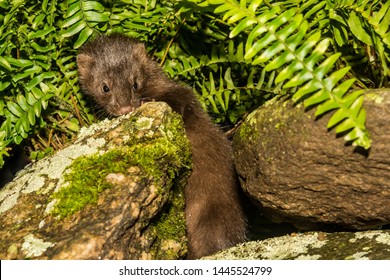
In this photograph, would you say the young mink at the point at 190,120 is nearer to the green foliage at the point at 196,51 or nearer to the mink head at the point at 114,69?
the mink head at the point at 114,69

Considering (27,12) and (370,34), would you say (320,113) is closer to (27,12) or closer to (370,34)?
(370,34)

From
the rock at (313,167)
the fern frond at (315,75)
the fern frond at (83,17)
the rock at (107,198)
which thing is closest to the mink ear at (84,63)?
the fern frond at (83,17)

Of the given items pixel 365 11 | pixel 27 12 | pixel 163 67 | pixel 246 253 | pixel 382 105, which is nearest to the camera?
pixel 382 105

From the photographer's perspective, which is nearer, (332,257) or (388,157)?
(388,157)

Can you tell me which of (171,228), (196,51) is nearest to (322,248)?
(171,228)

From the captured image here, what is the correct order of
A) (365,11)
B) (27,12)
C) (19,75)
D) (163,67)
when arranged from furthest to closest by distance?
(163,67) → (27,12) → (19,75) → (365,11)

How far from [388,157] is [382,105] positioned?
347 mm

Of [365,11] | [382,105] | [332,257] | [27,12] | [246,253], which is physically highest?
[365,11]

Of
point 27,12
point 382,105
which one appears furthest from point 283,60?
point 27,12

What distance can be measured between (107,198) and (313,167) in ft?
4.53

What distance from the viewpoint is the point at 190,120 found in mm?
5191

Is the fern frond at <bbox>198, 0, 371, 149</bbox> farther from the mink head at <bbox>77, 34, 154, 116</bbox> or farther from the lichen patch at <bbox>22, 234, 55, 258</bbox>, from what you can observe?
the mink head at <bbox>77, 34, 154, 116</bbox>

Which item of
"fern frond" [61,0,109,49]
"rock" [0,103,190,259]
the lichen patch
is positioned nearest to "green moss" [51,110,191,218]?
"rock" [0,103,190,259]

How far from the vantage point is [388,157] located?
3.50m
